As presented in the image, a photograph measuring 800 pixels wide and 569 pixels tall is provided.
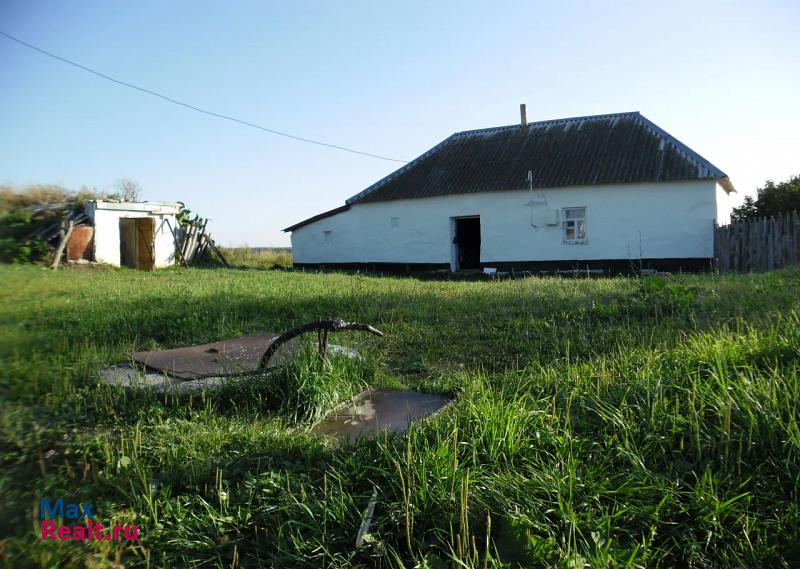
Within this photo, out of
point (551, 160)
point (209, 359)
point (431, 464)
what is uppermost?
point (551, 160)

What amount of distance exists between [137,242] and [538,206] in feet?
50.1

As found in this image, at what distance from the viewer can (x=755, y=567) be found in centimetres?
227

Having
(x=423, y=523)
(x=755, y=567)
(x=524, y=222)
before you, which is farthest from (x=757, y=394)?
(x=524, y=222)

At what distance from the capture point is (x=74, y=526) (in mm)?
2475

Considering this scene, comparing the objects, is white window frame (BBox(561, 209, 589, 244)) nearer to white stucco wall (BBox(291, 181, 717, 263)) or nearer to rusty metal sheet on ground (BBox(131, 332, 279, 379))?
white stucco wall (BBox(291, 181, 717, 263))

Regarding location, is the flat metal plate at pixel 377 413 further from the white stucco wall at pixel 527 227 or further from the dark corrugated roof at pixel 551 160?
the dark corrugated roof at pixel 551 160

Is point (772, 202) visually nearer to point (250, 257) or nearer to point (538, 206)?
point (538, 206)

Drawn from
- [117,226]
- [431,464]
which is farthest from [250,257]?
[431,464]

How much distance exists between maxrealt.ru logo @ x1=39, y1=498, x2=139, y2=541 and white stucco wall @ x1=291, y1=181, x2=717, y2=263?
1749 centimetres

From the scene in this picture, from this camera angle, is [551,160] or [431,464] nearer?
[431,464]

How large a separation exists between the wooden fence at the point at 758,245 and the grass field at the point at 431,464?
1132 cm

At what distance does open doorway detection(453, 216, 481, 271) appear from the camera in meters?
21.8

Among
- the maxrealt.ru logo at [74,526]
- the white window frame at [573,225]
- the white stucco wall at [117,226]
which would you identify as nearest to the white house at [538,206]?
the white window frame at [573,225]

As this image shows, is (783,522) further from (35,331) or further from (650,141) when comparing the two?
(650,141)
